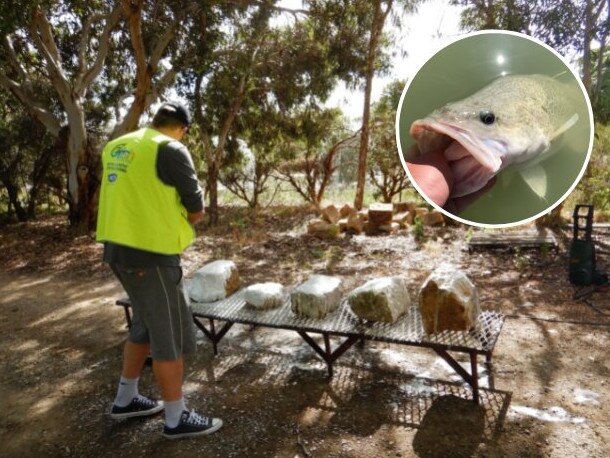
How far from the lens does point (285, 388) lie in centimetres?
323

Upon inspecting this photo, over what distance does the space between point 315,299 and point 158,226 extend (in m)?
1.39

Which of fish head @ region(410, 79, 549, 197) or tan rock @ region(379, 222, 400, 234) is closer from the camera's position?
fish head @ region(410, 79, 549, 197)

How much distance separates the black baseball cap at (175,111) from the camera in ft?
8.17

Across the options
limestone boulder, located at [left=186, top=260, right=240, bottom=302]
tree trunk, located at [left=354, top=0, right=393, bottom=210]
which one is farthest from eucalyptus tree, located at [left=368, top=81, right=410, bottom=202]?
limestone boulder, located at [left=186, top=260, right=240, bottom=302]

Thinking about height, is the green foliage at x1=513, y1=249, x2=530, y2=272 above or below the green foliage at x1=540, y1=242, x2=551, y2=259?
below

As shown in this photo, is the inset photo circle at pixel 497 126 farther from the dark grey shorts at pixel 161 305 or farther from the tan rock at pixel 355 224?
the tan rock at pixel 355 224

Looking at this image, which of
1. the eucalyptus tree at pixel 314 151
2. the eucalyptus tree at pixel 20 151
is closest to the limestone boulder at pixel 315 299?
the eucalyptus tree at pixel 314 151

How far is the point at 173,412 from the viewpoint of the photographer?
261cm

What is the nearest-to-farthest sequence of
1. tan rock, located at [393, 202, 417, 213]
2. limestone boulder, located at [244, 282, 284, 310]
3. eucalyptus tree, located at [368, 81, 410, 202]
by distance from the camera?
limestone boulder, located at [244, 282, 284, 310], tan rock, located at [393, 202, 417, 213], eucalyptus tree, located at [368, 81, 410, 202]

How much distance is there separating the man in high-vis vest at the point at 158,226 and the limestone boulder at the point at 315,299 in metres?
1.02

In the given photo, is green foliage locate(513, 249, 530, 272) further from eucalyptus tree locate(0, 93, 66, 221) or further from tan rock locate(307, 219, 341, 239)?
eucalyptus tree locate(0, 93, 66, 221)

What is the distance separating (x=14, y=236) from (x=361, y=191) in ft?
24.3

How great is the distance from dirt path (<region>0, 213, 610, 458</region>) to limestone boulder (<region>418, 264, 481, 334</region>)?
0.46 metres

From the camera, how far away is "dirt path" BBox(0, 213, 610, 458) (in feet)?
8.59
